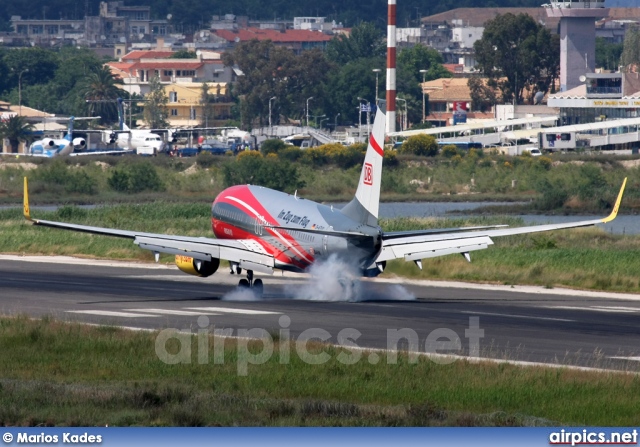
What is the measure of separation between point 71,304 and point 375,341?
601 inches

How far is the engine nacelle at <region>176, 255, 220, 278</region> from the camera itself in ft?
171

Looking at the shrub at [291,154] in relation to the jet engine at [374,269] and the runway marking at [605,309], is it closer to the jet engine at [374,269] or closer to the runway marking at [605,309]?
the runway marking at [605,309]

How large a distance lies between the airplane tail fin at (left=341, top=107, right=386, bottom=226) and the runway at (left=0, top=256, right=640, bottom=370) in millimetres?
3466

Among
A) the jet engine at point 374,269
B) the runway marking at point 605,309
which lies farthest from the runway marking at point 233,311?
the runway marking at point 605,309

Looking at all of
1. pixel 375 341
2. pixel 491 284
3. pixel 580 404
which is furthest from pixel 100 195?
pixel 580 404

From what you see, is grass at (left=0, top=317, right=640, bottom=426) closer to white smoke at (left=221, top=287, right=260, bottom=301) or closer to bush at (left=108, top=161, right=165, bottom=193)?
white smoke at (left=221, top=287, right=260, bottom=301)

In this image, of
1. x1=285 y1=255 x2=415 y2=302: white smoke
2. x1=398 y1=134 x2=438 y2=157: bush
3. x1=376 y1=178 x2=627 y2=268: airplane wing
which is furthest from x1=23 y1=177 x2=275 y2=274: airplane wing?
x1=398 y1=134 x2=438 y2=157: bush

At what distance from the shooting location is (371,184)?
48.5m

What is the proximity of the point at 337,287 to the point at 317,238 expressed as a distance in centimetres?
289

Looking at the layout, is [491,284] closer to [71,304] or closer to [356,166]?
[71,304]

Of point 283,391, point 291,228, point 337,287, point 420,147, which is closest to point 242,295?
point 337,287

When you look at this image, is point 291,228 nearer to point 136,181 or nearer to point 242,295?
point 242,295

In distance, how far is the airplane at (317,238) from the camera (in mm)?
48312

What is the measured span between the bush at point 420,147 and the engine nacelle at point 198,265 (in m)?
140
